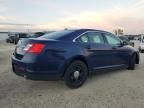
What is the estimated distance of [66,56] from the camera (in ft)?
17.1

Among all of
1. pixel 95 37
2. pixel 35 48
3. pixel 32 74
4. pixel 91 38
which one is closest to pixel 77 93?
pixel 32 74

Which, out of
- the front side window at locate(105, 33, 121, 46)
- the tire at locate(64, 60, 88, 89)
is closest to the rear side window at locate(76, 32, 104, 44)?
the front side window at locate(105, 33, 121, 46)

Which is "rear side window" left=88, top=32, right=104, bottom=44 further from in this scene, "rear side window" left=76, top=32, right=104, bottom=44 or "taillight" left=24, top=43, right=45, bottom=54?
"taillight" left=24, top=43, right=45, bottom=54

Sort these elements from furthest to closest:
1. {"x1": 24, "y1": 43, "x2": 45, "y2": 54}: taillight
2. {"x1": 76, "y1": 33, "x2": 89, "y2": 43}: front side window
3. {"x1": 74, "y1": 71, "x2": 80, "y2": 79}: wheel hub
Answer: {"x1": 76, "y1": 33, "x2": 89, "y2": 43}: front side window → {"x1": 74, "y1": 71, "x2": 80, "y2": 79}: wheel hub → {"x1": 24, "y1": 43, "x2": 45, "y2": 54}: taillight

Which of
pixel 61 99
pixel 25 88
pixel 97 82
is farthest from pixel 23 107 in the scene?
pixel 97 82

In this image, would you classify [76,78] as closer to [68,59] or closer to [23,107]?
[68,59]

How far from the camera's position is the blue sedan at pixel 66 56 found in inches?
193

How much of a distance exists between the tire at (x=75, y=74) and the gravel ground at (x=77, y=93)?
0.52ft

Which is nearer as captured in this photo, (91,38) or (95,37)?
(91,38)

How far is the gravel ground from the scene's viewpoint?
4.39 m

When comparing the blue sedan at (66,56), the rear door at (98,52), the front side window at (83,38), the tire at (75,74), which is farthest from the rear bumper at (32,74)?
the rear door at (98,52)

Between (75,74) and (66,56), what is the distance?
0.62m

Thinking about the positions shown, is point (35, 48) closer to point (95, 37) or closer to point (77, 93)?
point (77, 93)

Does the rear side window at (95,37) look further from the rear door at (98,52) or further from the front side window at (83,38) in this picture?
the front side window at (83,38)
